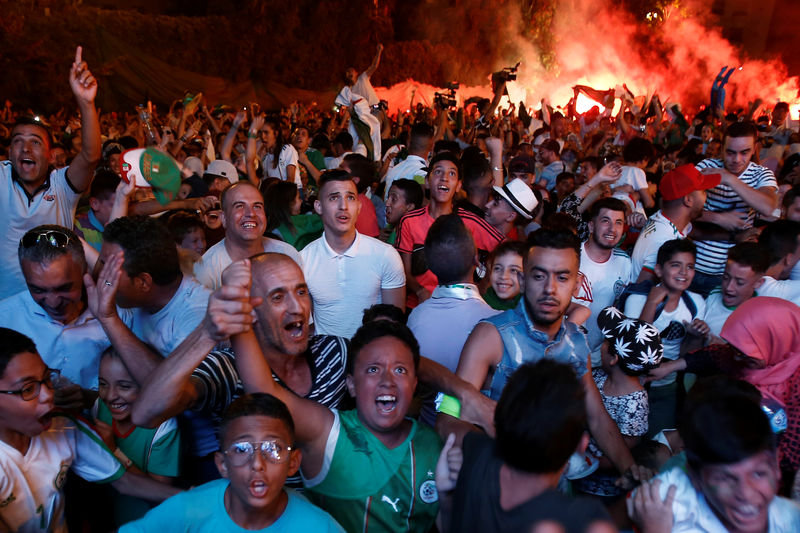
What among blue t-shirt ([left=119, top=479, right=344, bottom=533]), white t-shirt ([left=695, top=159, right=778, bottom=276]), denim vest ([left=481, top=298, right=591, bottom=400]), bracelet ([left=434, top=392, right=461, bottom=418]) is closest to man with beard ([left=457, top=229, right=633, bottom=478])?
denim vest ([left=481, top=298, right=591, bottom=400])

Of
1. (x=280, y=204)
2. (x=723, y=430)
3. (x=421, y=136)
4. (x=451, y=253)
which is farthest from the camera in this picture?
(x=421, y=136)

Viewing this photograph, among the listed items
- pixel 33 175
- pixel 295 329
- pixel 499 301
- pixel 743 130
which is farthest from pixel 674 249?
pixel 33 175

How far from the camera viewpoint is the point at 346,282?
3947 mm

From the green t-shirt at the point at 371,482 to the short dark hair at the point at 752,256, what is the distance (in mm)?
2536

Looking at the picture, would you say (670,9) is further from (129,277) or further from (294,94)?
(129,277)

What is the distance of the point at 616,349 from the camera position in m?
3.06

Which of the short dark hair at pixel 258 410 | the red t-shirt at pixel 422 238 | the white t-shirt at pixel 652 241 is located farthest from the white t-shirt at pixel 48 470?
the white t-shirt at pixel 652 241

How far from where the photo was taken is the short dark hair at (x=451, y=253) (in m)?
3.23

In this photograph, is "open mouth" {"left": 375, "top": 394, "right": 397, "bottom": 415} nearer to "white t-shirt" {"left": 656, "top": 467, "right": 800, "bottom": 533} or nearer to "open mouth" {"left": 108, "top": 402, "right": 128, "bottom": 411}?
"white t-shirt" {"left": 656, "top": 467, "right": 800, "bottom": 533}

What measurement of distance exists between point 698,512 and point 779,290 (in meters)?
2.60

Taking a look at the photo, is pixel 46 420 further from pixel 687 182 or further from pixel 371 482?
pixel 687 182

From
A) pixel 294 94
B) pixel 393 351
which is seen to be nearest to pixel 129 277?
pixel 393 351

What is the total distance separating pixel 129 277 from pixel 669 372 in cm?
308

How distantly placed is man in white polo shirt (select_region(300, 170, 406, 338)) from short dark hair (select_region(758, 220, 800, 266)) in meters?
2.48
